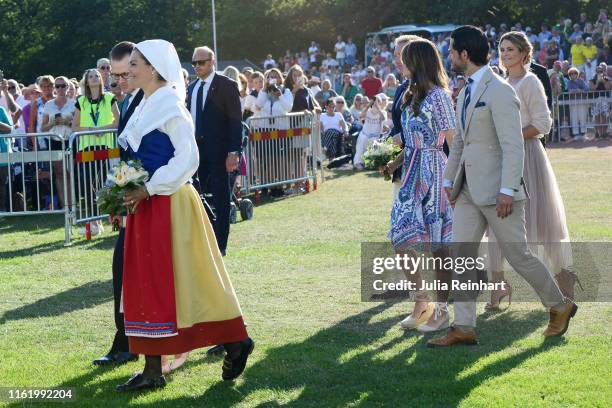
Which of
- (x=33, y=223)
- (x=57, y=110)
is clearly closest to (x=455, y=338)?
(x=33, y=223)

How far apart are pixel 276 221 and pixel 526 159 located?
659cm

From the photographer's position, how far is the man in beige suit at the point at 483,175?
716 centimetres

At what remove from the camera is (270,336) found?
807 cm

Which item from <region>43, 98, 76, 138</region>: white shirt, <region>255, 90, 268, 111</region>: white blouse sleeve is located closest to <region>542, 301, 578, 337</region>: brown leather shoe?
<region>43, 98, 76, 138</region>: white shirt

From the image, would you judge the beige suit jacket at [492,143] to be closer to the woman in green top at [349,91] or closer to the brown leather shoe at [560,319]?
the brown leather shoe at [560,319]

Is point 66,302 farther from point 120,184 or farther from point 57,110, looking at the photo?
point 57,110

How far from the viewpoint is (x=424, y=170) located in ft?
26.7

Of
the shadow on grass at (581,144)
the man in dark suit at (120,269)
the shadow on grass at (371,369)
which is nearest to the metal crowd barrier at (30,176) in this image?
the man in dark suit at (120,269)

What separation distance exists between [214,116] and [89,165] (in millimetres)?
Result: 3239

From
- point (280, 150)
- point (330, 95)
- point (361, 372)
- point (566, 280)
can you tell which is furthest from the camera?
point (330, 95)

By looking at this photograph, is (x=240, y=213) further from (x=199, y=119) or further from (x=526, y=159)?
(x=526, y=159)

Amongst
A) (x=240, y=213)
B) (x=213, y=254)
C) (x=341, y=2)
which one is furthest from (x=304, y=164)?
(x=341, y=2)

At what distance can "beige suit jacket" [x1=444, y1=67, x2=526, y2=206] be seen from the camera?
7133 millimetres

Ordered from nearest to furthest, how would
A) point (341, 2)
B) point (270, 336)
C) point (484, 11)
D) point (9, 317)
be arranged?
point (270, 336), point (9, 317), point (484, 11), point (341, 2)
